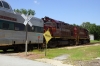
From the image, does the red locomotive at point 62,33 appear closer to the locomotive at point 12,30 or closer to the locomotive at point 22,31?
the locomotive at point 22,31

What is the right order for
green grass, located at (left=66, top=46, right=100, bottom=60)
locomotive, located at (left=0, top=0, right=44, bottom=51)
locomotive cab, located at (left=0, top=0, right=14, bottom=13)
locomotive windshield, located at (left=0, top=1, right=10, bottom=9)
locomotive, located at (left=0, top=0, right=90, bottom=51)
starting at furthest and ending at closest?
1. locomotive windshield, located at (left=0, top=1, right=10, bottom=9)
2. locomotive cab, located at (left=0, top=0, right=14, bottom=13)
3. locomotive, located at (left=0, top=0, right=90, bottom=51)
4. locomotive, located at (left=0, top=0, right=44, bottom=51)
5. green grass, located at (left=66, top=46, right=100, bottom=60)

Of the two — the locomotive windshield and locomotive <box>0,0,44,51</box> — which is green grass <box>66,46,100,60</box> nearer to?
locomotive <box>0,0,44,51</box>

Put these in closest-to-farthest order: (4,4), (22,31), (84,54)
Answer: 1. (84,54)
2. (4,4)
3. (22,31)

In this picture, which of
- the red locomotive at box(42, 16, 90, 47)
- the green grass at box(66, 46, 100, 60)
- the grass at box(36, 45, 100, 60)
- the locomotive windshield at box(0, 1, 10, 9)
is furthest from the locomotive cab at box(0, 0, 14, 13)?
the red locomotive at box(42, 16, 90, 47)

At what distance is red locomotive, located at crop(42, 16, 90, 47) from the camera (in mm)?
29797

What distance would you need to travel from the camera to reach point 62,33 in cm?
3278

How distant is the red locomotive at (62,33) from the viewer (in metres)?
29.8

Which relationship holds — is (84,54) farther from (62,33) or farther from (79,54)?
(62,33)

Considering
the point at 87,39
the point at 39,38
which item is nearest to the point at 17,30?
the point at 39,38

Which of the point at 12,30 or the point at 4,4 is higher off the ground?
the point at 4,4

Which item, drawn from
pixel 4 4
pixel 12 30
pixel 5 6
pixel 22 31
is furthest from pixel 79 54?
pixel 4 4

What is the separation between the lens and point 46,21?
98.4 ft

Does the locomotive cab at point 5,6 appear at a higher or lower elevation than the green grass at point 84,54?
higher

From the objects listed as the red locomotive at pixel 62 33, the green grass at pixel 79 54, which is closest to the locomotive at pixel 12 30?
the green grass at pixel 79 54
